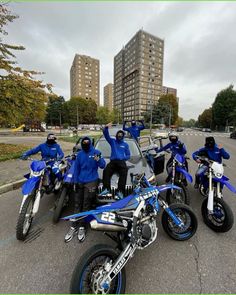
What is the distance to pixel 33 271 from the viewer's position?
2.24 m

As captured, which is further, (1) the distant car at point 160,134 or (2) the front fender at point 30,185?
(1) the distant car at point 160,134

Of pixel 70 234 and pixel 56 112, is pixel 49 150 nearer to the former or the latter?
pixel 70 234

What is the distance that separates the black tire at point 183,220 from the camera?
112 inches

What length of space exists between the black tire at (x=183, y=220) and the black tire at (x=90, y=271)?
126cm

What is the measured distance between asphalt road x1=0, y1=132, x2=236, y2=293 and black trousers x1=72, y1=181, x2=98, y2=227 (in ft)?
1.47

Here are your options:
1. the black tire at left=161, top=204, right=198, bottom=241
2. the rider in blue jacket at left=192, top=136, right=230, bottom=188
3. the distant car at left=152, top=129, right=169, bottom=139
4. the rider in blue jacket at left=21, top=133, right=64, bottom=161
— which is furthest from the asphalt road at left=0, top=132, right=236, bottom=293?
the distant car at left=152, top=129, right=169, bottom=139

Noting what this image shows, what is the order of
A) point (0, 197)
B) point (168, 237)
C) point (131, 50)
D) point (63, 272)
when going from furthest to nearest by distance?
point (131, 50), point (0, 197), point (168, 237), point (63, 272)

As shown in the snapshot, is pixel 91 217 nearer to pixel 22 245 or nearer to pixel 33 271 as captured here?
pixel 33 271

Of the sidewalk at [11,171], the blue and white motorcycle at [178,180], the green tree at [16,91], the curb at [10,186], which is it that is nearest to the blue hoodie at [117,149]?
the blue and white motorcycle at [178,180]

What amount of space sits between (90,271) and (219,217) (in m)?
2.49

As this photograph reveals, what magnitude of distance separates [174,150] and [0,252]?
4157 millimetres

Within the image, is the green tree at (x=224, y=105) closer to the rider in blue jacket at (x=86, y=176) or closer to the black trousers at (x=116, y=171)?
the black trousers at (x=116, y=171)

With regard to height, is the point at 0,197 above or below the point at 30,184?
below

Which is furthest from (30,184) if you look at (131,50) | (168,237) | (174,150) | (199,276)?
(131,50)
